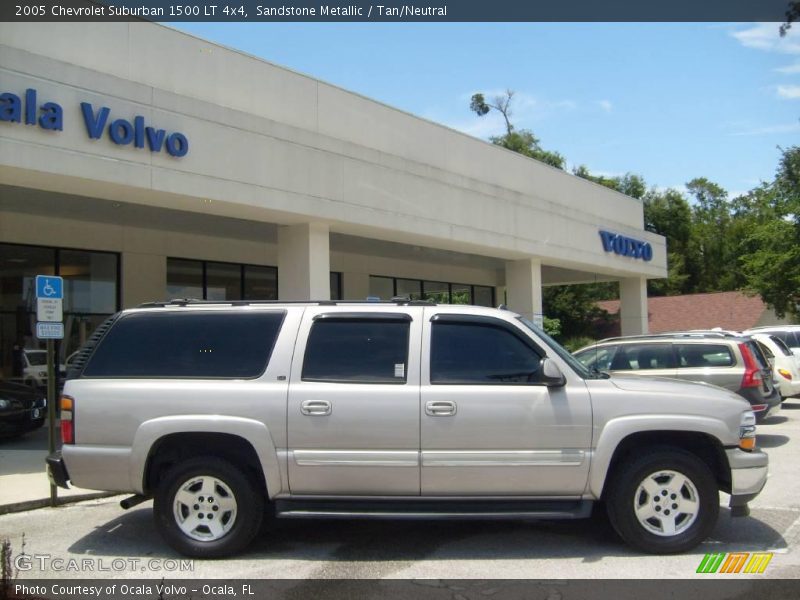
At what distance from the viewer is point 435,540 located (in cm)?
665

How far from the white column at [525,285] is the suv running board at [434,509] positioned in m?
14.8

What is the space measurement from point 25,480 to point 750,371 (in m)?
10.1

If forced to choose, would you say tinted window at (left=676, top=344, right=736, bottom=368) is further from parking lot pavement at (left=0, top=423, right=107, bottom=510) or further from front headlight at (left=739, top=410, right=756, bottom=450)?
parking lot pavement at (left=0, top=423, right=107, bottom=510)

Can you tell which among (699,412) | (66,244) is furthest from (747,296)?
(699,412)

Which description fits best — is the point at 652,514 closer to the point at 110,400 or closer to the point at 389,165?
the point at 110,400

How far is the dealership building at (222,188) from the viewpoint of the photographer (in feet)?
34.8

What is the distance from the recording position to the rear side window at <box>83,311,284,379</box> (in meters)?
6.31

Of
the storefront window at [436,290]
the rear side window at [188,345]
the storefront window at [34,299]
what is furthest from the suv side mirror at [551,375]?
the storefront window at [436,290]

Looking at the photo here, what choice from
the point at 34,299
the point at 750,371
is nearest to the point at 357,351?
the point at 750,371

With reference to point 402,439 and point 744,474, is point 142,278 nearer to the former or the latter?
point 402,439

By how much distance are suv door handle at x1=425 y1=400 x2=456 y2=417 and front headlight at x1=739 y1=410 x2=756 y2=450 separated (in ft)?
7.69

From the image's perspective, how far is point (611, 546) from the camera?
251 inches

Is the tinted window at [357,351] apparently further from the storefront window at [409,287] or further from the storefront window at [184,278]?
the storefront window at [409,287]

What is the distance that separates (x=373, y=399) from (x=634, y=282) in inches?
883
